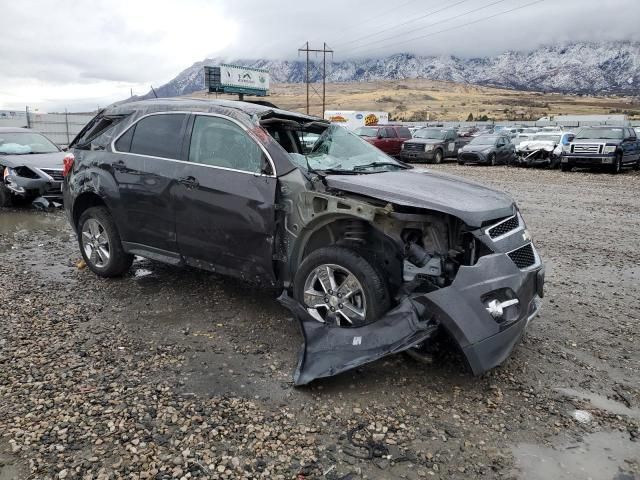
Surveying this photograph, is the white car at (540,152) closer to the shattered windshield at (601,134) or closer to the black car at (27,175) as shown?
the shattered windshield at (601,134)

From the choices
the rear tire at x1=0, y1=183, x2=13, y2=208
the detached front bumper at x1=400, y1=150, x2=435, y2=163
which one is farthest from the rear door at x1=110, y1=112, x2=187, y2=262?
the detached front bumper at x1=400, y1=150, x2=435, y2=163

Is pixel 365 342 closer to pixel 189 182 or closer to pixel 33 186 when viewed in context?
pixel 189 182

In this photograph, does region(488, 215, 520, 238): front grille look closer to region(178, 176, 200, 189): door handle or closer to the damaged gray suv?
the damaged gray suv

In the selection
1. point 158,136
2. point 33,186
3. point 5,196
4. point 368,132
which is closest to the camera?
point 158,136

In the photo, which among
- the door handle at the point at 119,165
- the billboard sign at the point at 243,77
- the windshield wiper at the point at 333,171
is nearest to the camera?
the windshield wiper at the point at 333,171

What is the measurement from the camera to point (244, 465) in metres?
2.80

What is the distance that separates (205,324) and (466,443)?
2473 mm

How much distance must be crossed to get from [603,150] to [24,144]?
17.8 metres

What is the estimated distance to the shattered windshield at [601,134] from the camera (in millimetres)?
19203

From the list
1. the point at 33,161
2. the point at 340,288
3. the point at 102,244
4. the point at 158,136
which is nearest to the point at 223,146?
the point at 158,136

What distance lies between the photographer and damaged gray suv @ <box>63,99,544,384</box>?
3.55m

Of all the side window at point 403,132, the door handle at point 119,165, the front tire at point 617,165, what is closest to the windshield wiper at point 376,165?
the door handle at point 119,165

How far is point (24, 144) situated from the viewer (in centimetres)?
1140

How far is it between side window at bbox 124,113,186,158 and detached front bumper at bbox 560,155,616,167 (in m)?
17.6
